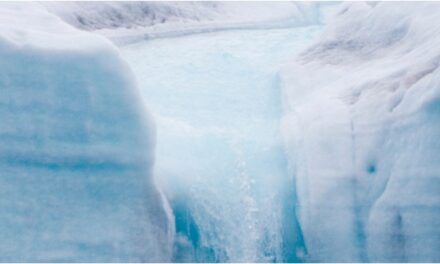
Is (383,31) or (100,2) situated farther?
(100,2)

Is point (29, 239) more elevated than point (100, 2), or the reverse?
point (100, 2)

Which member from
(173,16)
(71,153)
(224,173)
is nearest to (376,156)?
(224,173)

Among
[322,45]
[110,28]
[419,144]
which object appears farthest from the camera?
[110,28]

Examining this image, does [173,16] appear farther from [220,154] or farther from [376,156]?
[376,156]

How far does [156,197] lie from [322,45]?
3175 millimetres

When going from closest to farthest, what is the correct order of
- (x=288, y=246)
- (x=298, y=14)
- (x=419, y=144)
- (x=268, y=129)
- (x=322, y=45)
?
(x=419, y=144)
(x=288, y=246)
(x=268, y=129)
(x=322, y=45)
(x=298, y=14)

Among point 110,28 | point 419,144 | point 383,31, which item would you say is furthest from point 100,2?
point 419,144

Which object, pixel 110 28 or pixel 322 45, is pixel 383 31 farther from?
pixel 110 28

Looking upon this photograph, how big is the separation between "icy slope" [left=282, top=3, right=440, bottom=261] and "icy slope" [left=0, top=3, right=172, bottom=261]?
1380mm

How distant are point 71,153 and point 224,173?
1449 mm

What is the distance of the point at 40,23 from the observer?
4.62m

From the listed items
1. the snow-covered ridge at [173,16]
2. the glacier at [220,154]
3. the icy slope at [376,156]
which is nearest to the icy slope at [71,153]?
the glacier at [220,154]

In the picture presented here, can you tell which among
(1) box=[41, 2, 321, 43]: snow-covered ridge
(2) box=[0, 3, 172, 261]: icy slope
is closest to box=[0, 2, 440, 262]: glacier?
(2) box=[0, 3, 172, 261]: icy slope

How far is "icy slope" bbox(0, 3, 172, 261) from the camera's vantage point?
4.06 m
